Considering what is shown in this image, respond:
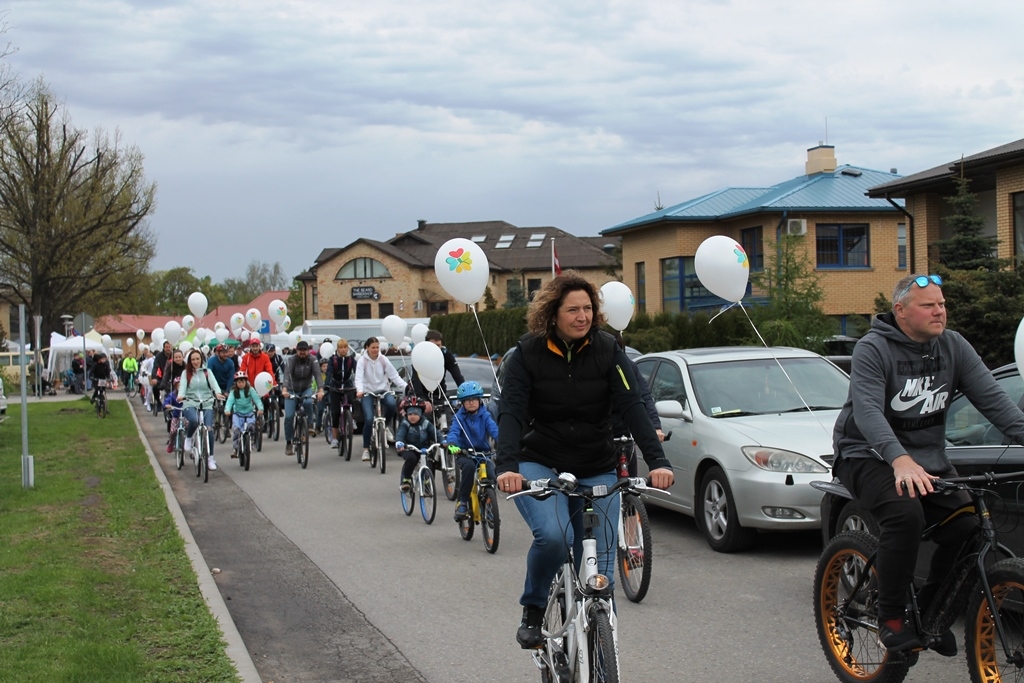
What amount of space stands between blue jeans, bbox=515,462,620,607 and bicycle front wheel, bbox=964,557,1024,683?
1470 millimetres

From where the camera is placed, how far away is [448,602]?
8.02 metres

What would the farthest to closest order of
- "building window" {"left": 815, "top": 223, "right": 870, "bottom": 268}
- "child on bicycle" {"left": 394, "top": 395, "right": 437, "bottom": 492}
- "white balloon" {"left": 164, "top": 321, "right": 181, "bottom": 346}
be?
"building window" {"left": 815, "top": 223, "right": 870, "bottom": 268} → "white balloon" {"left": 164, "top": 321, "right": 181, "bottom": 346} → "child on bicycle" {"left": 394, "top": 395, "right": 437, "bottom": 492}

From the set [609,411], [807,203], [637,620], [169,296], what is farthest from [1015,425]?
[169,296]

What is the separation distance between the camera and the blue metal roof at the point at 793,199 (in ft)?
126

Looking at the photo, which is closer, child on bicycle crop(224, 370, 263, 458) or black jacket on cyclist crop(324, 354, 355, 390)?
child on bicycle crop(224, 370, 263, 458)

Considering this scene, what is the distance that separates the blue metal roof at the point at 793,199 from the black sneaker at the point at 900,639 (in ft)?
112

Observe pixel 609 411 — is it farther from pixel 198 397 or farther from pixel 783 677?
pixel 198 397

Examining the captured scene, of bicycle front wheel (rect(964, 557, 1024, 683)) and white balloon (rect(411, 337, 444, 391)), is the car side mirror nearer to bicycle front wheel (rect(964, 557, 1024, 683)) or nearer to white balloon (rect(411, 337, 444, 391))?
Result: white balloon (rect(411, 337, 444, 391))

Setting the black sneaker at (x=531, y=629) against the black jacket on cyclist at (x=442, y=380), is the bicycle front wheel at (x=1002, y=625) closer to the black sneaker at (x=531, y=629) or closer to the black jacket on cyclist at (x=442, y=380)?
the black sneaker at (x=531, y=629)

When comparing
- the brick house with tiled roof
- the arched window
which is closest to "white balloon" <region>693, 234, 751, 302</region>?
the brick house with tiled roof

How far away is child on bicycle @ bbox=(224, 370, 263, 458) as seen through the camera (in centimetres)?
1770

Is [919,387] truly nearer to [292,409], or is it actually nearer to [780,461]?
[780,461]

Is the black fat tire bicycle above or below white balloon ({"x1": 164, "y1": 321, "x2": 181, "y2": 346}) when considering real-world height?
below

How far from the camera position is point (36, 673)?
18.9 ft
